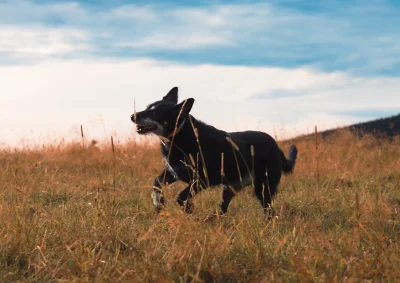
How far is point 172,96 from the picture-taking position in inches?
221

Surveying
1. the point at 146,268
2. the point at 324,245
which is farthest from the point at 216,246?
the point at 324,245

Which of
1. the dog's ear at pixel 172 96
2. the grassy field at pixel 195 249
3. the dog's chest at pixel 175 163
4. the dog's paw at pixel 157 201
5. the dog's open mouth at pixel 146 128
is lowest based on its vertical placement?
the grassy field at pixel 195 249

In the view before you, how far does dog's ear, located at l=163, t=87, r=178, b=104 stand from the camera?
18.3 ft

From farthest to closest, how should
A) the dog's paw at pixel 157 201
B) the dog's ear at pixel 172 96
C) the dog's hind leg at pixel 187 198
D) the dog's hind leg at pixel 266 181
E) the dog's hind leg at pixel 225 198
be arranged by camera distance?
the dog's ear at pixel 172 96
the dog's hind leg at pixel 266 181
the dog's hind leg at pixel 225 198
the dog's paw at pixel 157 201
the dog's hind leg at pixel 187 198

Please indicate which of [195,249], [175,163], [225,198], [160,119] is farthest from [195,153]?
[195,249]

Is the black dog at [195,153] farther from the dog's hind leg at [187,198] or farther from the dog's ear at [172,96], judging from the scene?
the dog's ear at [172,96]

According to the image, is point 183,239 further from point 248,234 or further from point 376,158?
point 376,158

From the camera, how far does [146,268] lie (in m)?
2.94

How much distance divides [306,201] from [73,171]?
17.3 feet

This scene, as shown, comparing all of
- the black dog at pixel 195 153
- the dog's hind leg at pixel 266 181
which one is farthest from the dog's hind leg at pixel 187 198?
the dog's hind leg at pixel 266 181

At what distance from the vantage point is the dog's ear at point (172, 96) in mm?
5586

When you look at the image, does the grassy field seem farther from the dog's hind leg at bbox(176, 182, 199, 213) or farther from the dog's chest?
the dog's chest

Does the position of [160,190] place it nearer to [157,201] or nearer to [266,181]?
[157,201]

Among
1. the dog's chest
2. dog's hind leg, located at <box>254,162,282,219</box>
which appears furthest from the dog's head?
dog's hind leg, located at <box>254,162,282,219</box>
